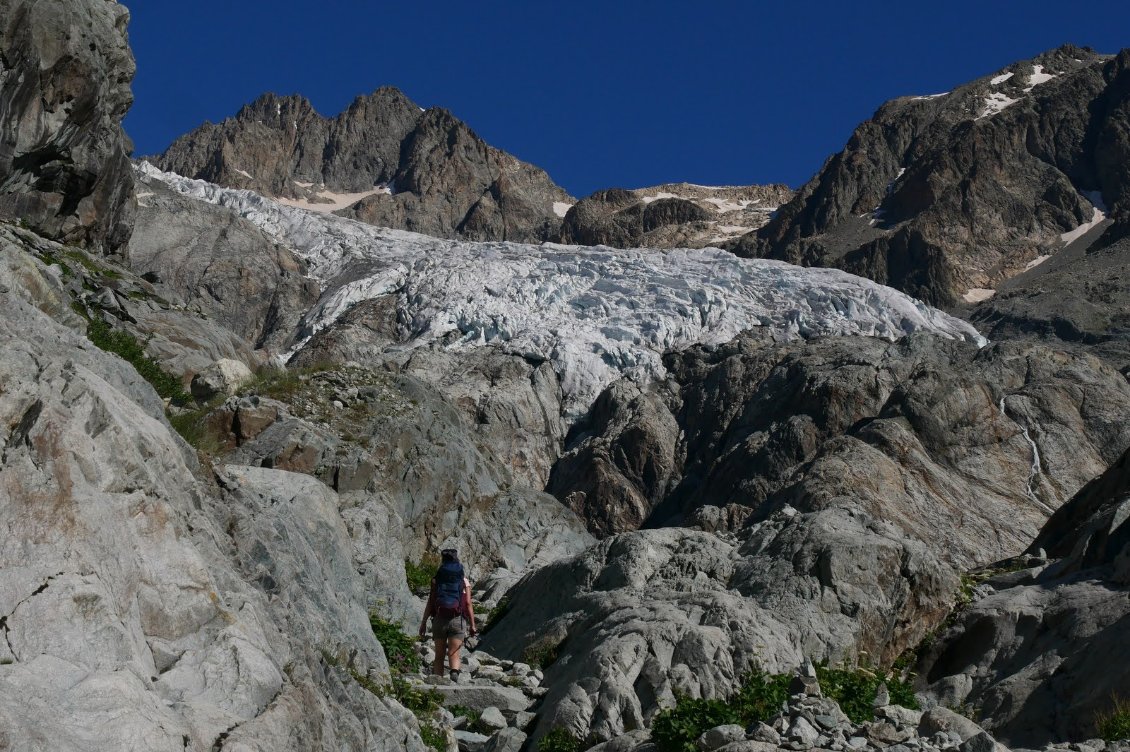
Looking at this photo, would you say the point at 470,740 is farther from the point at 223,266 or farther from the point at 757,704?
the point at 223,266

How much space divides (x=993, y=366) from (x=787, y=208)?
418 ft

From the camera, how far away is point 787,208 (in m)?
192

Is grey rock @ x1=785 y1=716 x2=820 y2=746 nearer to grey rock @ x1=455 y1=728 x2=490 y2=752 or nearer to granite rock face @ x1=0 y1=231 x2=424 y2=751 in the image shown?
grey rock @ x1=455 y1=728 x2=490 y2=752

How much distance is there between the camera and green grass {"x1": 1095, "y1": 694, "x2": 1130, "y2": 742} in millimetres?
11703

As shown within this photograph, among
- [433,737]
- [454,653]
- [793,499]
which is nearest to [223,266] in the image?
[793,499]

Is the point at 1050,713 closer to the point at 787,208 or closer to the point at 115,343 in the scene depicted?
the point at 115,343

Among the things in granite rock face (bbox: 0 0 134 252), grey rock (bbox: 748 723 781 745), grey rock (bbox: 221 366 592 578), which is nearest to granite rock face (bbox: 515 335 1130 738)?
grey rock (bbox: 748 723 781 745)

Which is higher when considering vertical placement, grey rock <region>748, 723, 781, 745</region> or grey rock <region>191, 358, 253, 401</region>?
grey rock <region>191, 358, 253, 401</region>

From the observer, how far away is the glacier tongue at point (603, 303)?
8931 cm

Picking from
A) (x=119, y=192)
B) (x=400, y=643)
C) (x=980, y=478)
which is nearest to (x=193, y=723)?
(x=400, y=643)

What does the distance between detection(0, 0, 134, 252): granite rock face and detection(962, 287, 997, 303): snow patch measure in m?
122

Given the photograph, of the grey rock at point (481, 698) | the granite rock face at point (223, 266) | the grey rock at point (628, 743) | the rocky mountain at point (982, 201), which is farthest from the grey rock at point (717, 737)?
the rocky mountain at point (982, 201)

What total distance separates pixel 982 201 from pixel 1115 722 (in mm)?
160869

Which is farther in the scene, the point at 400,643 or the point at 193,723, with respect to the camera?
the point at 400,643
